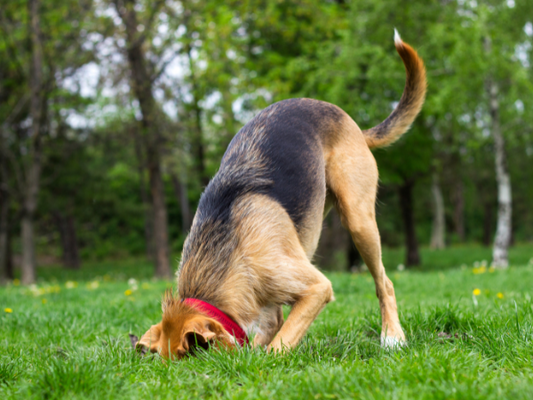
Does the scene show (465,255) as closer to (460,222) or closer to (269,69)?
(460,222)

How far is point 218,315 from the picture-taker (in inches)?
115

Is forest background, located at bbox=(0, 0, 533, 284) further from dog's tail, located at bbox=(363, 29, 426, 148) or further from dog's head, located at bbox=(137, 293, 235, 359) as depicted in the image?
dog's head, located at bbox=(137, 293, 235, 359)

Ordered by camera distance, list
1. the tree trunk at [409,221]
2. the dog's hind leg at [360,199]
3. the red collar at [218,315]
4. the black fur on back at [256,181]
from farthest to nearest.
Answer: the tree trunk at [409,221], the dog's hind leg at [360,199], the black fur on back at [256,181], the red collar at [218,315]

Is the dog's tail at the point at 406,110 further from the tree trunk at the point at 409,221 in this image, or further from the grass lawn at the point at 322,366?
the tree trunk at the point at 409,221

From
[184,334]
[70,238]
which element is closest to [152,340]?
[184,334]

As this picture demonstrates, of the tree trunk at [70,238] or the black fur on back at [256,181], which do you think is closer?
the black fur on back at [256,181]

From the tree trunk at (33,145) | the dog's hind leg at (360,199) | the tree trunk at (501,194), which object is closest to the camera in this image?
the dog's hind leg at (360,199)

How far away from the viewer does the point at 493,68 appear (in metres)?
12.1

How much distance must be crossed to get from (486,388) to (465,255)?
2314 centimetres

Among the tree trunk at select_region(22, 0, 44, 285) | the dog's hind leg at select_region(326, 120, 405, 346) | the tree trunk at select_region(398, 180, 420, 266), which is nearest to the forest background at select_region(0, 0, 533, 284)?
the tree trunk at select_region(22, 0, 44, 285)

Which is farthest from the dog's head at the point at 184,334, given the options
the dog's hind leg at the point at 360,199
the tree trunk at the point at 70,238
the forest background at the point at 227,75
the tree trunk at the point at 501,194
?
the tree trunk at the point at 70,238

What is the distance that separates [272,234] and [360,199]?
3.08 feet

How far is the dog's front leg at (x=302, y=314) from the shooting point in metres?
2.94

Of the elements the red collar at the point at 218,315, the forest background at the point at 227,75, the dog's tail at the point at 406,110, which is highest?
the forest background at the point at 227,75
